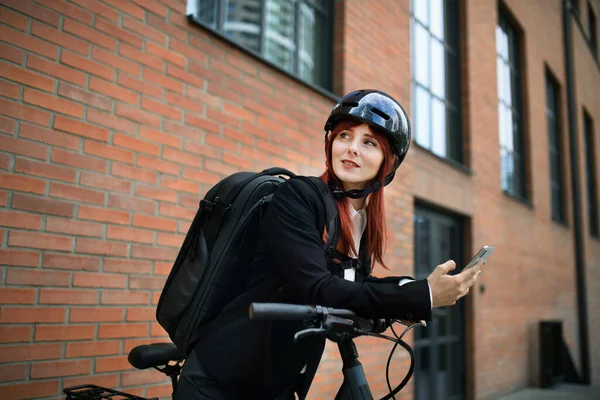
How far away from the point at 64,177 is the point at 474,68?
6.55m

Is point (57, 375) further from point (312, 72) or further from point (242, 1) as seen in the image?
point (312, 72)

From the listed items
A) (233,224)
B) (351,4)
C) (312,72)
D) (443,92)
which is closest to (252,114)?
(312,72)

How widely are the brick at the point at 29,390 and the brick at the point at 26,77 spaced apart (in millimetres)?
1387

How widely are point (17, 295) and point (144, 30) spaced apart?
1616 millimetres

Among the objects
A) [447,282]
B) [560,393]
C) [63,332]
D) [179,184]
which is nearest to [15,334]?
[63,332]

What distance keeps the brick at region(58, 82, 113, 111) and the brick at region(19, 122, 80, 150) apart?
20 centimetres

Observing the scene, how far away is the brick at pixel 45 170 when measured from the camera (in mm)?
2486

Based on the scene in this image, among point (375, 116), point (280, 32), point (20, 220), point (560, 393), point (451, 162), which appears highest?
point (280, 32)

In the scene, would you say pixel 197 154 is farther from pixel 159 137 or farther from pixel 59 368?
pixel 59 368

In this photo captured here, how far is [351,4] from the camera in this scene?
5.04m

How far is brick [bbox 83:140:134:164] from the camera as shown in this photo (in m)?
2.77

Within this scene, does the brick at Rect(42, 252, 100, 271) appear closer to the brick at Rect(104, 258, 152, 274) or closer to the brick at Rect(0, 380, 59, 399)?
the brick at Rect(104, 258, 152, 274)

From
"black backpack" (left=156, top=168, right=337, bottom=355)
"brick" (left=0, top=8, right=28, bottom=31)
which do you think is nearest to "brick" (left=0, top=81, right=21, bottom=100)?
"brick" (left=0, top=8, right=28, bottom=31)

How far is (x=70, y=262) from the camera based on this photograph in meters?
2.65
